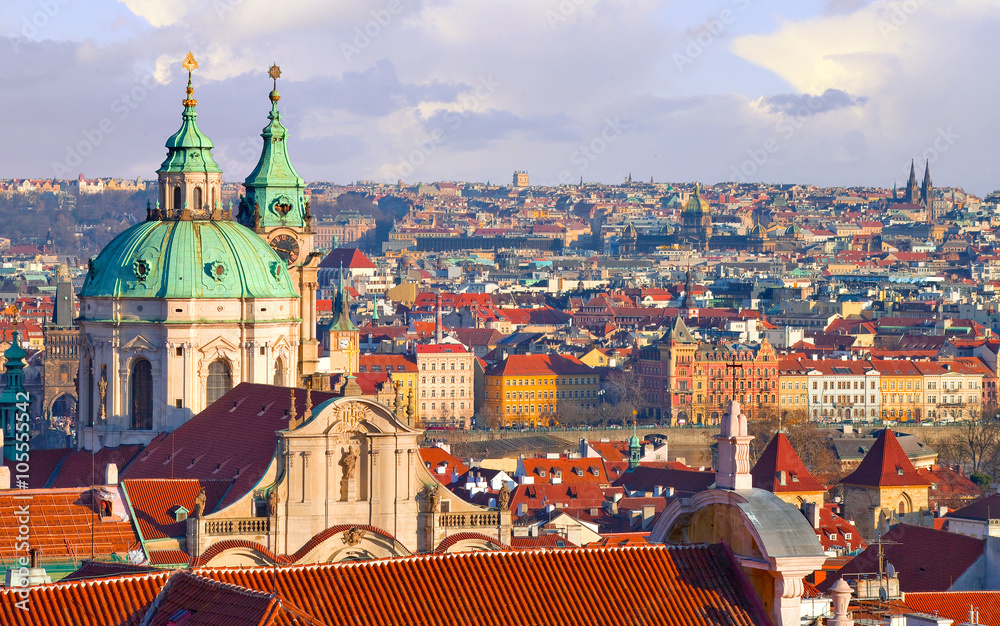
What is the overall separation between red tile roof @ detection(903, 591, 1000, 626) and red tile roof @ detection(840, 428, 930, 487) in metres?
39.4

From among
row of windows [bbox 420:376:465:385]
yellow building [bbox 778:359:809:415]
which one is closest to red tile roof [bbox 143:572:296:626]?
row of windows [bbox 420:376:465:385]

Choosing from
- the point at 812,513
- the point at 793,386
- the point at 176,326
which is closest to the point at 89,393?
the point at 176,326

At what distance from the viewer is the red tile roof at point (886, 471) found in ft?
253

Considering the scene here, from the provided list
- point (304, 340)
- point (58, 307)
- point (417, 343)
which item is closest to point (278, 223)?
point (304, 340)

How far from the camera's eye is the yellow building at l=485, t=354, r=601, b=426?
457ft

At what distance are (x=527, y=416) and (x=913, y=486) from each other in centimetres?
6349

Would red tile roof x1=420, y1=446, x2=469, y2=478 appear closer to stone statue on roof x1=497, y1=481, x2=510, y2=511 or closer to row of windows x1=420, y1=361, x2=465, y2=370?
stone statue on roof x1=497, y1=481, x2=510, y2=511

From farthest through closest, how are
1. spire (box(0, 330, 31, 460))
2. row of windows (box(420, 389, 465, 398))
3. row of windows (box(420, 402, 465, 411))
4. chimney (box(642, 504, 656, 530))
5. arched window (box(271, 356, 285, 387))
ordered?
row of windows (box(420, 389, 465, 398)), row of windows (box(420, 402, 465, 411)), chimney (box(642, 504, 656, 530)), spire (box(0, 330, 31, 460)), arched window (box(271, 356, 285, 387))

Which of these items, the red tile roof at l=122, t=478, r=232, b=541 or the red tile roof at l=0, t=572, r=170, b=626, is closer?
the red tile roof at l=0, t=572, r=170, b=626

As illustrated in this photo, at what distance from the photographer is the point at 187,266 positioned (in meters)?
53.9

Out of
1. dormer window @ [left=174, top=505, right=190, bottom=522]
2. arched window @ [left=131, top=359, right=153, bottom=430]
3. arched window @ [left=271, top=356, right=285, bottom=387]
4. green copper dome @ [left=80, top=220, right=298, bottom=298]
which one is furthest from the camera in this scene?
arched window @ [left=271, top=356, right=285, bottom=387]

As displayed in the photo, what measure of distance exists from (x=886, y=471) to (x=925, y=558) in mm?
31757

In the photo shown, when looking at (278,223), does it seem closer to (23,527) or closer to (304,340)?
(304,340)

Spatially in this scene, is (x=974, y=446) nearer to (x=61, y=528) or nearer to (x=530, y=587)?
(x=61, y=528)
